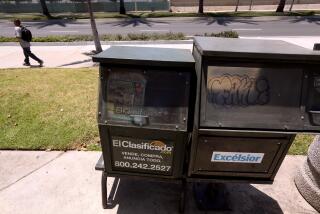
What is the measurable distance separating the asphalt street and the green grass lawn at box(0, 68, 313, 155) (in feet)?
38.9

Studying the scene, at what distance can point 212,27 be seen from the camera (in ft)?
68.1

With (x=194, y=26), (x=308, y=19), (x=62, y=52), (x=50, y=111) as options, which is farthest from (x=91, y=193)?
(x=308, y=19)

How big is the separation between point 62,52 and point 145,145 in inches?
415

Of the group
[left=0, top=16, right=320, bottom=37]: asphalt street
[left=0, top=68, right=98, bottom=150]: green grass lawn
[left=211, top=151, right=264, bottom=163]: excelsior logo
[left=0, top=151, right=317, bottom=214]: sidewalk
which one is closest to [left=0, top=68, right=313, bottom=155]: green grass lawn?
[left=0, top=68, right=98, bottom=150]: green grass lawn

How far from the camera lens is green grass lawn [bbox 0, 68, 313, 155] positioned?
4.77m

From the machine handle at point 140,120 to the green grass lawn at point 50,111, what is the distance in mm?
2159

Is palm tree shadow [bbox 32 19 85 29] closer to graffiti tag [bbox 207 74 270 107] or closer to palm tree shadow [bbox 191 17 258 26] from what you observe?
palm tree shadow [bbox 191 17 258 26]

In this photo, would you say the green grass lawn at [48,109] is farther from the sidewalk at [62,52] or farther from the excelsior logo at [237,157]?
the excelsior logo at [237,157]

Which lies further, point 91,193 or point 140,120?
point 91,193

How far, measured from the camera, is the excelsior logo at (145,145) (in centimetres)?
284

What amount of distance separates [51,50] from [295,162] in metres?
11.3

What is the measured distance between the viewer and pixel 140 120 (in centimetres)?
271

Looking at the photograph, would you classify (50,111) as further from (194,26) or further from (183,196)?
(194,26)

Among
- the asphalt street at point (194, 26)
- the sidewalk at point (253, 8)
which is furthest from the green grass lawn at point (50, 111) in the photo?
the sidewalk at point (253, 8)
